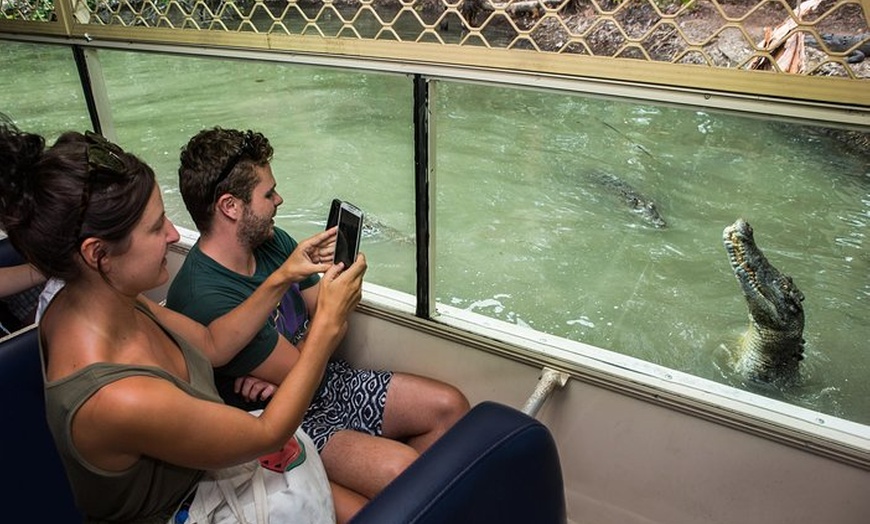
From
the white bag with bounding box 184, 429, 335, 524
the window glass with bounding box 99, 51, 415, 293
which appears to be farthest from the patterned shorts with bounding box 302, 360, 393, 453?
the window glass with bounding box 99, 51, 415, 293

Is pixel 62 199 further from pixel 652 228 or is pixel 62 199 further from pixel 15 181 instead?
pixel 652 228

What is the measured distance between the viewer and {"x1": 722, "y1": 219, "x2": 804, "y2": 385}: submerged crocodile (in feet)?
6.65

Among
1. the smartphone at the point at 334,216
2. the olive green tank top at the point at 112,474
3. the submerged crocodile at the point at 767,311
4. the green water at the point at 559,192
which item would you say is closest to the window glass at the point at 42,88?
the green water at the point at 559,192

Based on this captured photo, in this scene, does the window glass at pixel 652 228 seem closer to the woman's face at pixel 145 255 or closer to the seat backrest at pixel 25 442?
the woman's face at pixel 145 255

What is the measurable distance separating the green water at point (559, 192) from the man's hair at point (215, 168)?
69 centimetres

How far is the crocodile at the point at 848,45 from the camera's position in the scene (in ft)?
2.81

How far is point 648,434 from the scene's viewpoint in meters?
1.35

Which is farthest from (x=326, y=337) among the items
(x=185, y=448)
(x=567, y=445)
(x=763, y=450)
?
(x=763, y=450)

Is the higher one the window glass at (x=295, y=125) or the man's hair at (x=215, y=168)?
the man's hair at (x=215, y=168)

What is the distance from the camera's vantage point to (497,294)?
2740 millimetres

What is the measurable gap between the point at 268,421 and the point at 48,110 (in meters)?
3.52

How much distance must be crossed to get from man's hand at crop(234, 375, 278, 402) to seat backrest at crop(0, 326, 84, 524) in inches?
15.2

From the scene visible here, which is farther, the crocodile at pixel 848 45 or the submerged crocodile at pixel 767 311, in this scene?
the submerged crocodile at pixel 767 311

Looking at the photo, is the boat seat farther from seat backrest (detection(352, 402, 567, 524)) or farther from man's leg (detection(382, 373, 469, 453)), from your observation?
man's leg (detection(382, 373, 469, 453))
